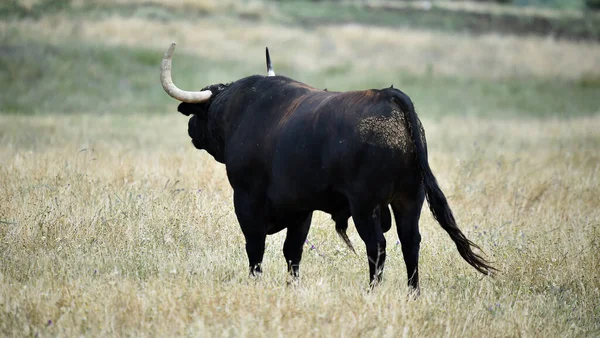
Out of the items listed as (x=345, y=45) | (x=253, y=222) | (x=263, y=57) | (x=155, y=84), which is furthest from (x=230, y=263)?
(x=345, y=45)

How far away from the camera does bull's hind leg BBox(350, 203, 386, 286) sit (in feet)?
18.8

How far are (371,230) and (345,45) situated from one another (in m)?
33.1

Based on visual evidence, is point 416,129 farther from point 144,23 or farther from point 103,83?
point 144,23

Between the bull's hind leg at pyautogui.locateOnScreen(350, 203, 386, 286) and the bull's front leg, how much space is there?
1.07 metres

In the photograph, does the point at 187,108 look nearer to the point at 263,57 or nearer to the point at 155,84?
the point at 155,84

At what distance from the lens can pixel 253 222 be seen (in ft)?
21.7

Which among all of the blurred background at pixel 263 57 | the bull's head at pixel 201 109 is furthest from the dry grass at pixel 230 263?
the blurred background at pixel 263 57

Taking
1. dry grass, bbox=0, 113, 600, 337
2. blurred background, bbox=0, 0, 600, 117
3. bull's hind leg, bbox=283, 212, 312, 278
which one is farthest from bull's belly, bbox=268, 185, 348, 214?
blurred background, bbox=0, 0, 600, 117

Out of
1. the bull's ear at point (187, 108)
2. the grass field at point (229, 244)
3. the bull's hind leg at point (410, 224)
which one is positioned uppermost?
the bull's ear at point (187, 108)

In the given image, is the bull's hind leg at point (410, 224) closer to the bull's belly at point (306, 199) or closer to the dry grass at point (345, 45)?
the bull's belly at point (306, 199)

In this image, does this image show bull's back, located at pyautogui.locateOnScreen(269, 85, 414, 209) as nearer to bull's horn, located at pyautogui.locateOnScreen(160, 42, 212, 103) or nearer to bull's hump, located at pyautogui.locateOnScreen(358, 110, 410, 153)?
bull's hump, located at pyautogui.locateOnScreen(358, 110, 410, 153)

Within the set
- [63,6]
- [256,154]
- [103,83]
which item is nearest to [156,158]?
[256,154]

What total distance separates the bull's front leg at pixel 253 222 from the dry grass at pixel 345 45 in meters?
26.5

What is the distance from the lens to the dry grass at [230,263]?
5246 millimetres
